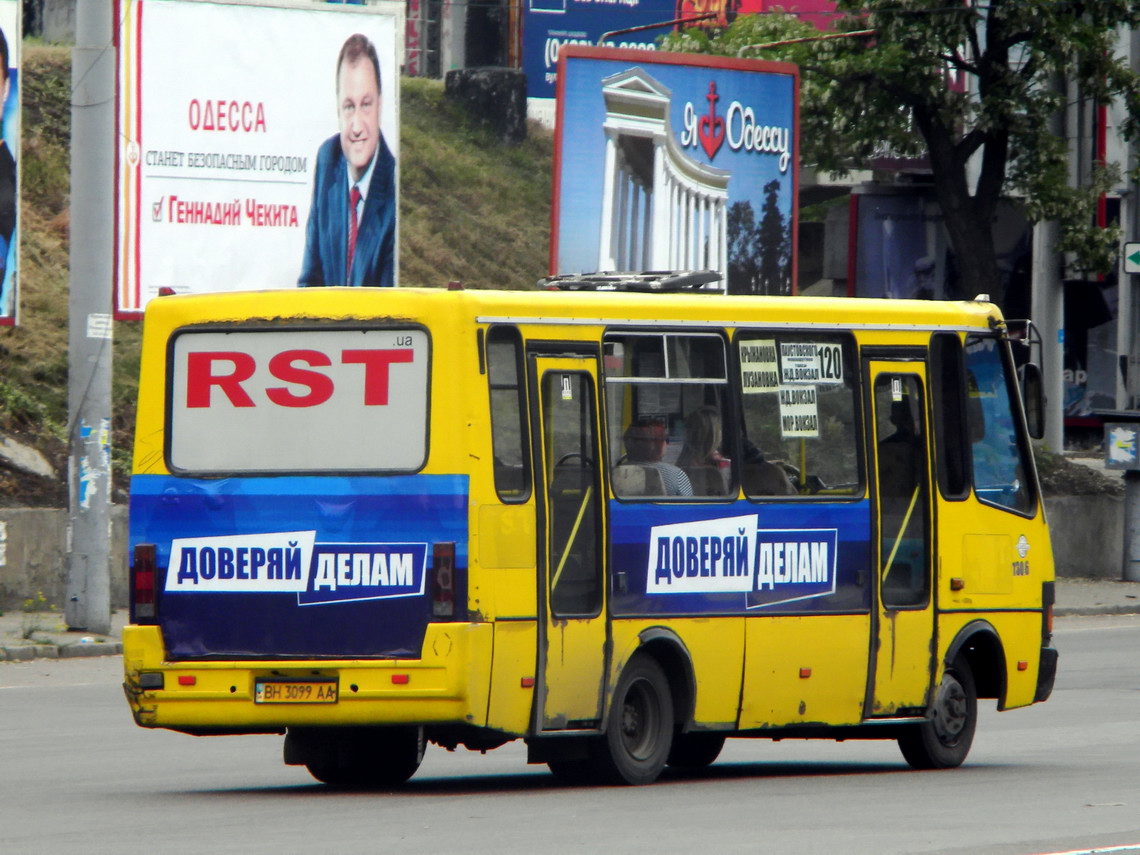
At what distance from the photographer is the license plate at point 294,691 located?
34.9 ft

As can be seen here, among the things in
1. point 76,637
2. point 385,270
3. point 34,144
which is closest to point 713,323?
point 76,637

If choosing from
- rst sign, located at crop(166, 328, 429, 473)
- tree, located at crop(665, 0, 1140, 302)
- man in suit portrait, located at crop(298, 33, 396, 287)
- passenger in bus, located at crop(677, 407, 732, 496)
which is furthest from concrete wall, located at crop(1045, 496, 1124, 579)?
rst sign, located at crop(166, 328, 429, 473)

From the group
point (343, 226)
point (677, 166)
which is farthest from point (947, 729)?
point (677, 166)

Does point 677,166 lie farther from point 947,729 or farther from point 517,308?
point 517,308

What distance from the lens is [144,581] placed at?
1105 cm

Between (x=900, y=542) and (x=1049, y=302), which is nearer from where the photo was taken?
(x=900, y=542)

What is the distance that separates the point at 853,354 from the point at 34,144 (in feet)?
68.2

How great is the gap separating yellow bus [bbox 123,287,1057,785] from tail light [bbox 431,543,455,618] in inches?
0.4

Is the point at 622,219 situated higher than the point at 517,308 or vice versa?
the point at 622,219

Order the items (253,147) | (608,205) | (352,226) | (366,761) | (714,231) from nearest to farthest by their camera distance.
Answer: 1. (366,761)
2. (253,147)
3. (352,226)
4. (608,205)
5. (714,231)

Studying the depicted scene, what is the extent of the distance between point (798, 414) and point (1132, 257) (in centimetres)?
1795

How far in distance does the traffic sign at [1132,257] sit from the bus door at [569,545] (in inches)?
756

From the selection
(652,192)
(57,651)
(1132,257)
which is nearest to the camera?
(57,651)

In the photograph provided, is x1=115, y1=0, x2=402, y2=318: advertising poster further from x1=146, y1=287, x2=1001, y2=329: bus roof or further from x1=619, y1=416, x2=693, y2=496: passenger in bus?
x1=619, y1=416, x2=693, y2=496: passenger in bus
